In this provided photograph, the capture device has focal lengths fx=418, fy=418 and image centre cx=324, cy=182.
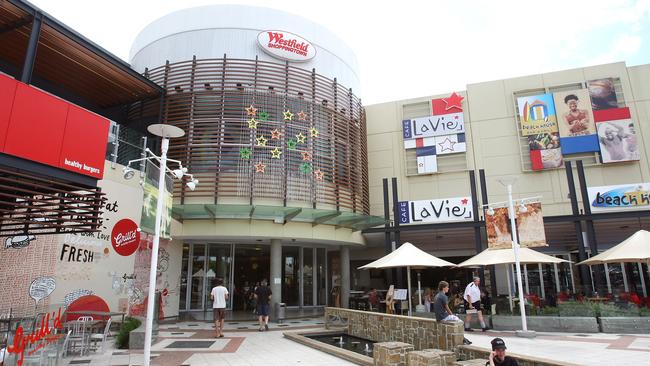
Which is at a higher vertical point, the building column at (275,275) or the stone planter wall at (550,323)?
the building column at (275,275)

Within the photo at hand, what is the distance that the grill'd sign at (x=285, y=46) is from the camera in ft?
Answer: 56.9

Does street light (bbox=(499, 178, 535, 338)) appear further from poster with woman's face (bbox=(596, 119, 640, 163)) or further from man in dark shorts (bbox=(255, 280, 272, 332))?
poster with woman's face (bbox=(596, 119, 640, 163))

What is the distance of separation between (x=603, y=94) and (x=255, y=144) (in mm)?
17665

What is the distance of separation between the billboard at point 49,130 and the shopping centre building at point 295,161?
141 inches

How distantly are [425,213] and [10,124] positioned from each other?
15644 mm

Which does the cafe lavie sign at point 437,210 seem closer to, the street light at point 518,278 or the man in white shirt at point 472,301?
the street light at point 518,278

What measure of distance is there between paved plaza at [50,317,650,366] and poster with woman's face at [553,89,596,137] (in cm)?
1275

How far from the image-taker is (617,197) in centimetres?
1759

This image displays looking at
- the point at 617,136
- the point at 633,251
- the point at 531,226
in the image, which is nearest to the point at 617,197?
the point at 617,136

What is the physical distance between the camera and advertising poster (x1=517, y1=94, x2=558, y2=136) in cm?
2146

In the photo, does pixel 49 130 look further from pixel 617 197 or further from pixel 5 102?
pixel 617 197

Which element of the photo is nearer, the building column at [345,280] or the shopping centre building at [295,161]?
the shopping centre building at [295,161]

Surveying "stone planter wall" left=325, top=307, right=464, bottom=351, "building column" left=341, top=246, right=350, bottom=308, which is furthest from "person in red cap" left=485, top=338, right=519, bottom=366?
"building column" left=341, top=246, right=350, bottom=308

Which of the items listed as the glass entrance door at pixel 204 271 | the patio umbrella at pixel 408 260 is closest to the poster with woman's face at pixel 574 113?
the patio umbrella at pixel 408 260
